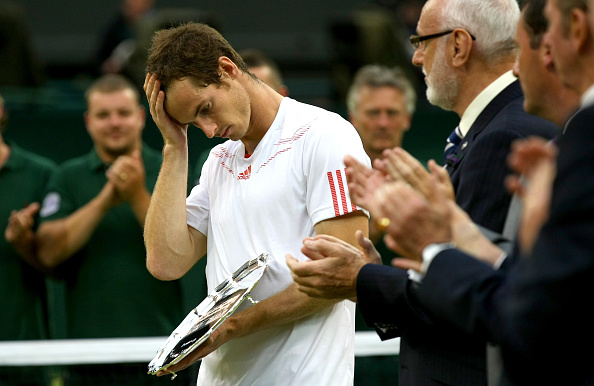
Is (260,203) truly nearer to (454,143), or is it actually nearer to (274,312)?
(274,312)

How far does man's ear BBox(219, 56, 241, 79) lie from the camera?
2.73 m

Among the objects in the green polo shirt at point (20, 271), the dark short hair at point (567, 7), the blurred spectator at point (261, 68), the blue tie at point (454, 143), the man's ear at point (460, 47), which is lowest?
the green polo shirt at point (20, 271)

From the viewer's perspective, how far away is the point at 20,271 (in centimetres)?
495

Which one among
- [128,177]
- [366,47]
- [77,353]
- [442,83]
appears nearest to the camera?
[442,83]

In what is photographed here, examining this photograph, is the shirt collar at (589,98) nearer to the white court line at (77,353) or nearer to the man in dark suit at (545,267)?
the man in dark suit at (545,267)

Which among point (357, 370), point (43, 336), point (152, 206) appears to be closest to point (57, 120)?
point (43, 336)

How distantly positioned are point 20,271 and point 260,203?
109 inches

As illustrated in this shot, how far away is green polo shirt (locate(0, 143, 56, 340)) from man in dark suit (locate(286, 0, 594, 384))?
144 inches

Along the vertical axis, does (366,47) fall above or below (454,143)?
above

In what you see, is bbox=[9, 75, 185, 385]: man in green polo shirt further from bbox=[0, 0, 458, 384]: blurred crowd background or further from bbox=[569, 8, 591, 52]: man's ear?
bbox=[569, 8, 591, 52]: man's ear

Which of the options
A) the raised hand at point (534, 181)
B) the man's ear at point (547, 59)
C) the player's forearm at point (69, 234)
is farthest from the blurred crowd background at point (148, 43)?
the raised hand at point (534, 181)

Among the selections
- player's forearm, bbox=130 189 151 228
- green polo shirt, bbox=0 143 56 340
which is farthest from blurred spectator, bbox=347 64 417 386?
green polo shirt, bbox=0 143 56 340

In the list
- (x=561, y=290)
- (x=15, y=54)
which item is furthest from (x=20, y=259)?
(x=561, y=290)

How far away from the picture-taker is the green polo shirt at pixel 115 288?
4773 millimetres
